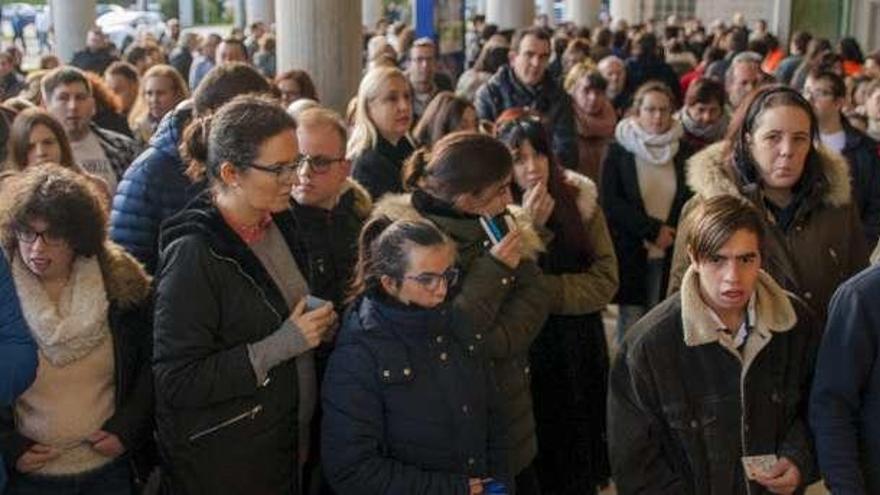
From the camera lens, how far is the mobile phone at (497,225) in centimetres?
355

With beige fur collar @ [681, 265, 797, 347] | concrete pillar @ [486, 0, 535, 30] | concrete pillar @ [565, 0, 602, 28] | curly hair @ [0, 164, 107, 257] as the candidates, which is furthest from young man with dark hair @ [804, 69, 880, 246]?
concrete pillar @ [565, 0, 602, 28]

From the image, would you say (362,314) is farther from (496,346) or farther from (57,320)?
(57,320)

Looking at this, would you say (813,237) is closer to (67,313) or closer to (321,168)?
(321,168)

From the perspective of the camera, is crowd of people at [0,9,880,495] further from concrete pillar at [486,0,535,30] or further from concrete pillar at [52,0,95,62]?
concrete pillar at [52,0,95,62]

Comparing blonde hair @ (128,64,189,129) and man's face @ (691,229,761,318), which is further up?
blonde hair @ (128,64,189,129)

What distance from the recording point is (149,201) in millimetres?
3887

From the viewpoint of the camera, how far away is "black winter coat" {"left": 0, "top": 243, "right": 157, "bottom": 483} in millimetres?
3045

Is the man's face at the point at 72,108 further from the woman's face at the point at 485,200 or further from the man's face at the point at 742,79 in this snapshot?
the man's face at the point at 742,79

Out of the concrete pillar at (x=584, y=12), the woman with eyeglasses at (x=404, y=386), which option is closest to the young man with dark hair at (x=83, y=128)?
the woman with eyeglasses at (x=404, y=386)

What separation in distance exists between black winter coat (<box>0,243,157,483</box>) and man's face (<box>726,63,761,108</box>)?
5.27 metres

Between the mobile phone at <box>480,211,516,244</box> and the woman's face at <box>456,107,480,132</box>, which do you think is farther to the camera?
the woman's face at <box>456,107,480,132</box>

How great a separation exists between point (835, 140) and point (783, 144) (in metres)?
2.54

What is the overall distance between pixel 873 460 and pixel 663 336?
608 millimetres

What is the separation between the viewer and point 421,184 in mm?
3664
